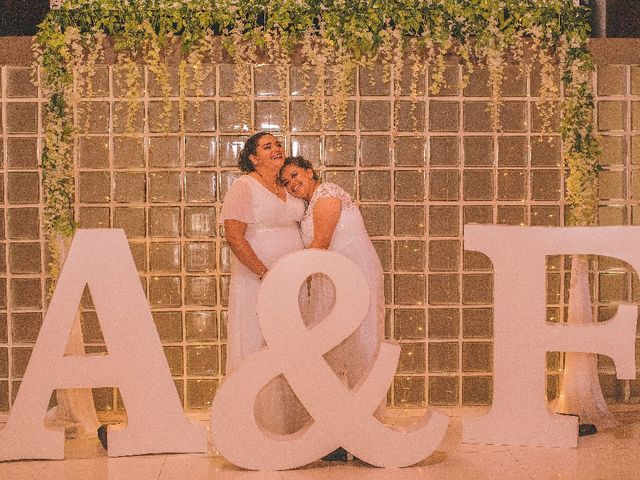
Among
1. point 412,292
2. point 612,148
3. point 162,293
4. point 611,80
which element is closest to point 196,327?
point 162,293

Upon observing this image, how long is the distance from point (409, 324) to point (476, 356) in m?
0.45

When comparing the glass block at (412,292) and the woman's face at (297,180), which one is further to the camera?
the glass block at (412,292)

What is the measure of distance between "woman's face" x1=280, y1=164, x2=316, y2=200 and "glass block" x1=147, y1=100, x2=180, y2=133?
1.11 metres

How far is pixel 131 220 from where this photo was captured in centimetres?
482

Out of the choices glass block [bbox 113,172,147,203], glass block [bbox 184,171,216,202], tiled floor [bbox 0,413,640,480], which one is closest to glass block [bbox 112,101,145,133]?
glass block [bbox 113,172,147,203]

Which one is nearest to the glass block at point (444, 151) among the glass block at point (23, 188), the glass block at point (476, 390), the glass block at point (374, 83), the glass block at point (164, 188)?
the glass block at point (374, 83)

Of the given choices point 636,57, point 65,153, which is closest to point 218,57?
point 65,153

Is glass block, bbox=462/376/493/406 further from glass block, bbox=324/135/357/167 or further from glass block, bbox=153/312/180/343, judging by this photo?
glass block, bbox=153/312/180/343

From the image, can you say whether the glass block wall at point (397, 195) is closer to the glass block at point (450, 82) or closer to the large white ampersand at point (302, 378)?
the glass block at point (450, 82)

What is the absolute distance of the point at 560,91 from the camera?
483cm

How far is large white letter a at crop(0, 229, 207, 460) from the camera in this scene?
3.75 meters

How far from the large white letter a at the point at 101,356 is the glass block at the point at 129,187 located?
1054mm

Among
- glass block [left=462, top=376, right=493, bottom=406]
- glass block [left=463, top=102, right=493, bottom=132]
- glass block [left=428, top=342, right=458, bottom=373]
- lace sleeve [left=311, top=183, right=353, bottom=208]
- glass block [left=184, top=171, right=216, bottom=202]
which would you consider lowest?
glass block [left=462, top=376, right=493, bottom=406]

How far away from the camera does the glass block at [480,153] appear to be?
15.9 ft
